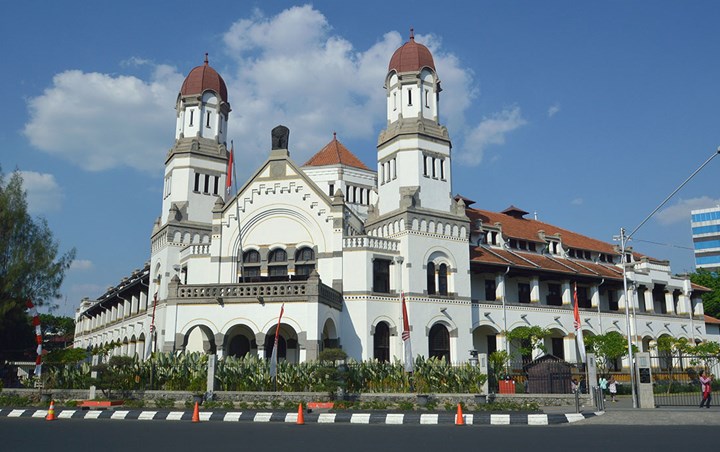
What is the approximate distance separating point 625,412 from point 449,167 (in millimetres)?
21041

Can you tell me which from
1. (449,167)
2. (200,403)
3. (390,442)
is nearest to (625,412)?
(390,442)

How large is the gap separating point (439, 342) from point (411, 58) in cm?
1744

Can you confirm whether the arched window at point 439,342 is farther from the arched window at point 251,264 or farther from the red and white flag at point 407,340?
the arched window at point 251,264

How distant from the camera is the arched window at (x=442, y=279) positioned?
37875 mm

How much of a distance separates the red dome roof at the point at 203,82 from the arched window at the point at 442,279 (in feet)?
61.9

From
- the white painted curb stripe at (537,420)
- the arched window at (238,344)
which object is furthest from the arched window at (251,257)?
the white painted curb stripe at (537,420)

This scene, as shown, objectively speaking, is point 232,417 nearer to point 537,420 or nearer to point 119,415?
point 119,415

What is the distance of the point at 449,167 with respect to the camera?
39.8 metres

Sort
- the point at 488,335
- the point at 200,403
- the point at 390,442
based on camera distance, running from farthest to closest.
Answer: the point at 488,335, the point at 200,403, the point at 390,442

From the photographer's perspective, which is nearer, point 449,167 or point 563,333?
point 449,167

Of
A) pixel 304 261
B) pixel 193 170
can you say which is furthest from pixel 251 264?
pixel 193 170

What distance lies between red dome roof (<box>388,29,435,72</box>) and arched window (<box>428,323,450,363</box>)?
1579 centimetres

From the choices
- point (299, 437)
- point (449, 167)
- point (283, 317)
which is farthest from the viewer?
point (449, 167)

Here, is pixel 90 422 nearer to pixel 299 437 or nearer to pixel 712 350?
pixel 299 437
